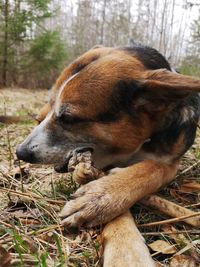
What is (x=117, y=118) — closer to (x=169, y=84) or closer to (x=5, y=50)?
(x=169, y=84)

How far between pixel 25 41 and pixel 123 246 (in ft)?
48.3

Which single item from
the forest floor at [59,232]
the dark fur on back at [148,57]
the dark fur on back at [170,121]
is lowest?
the forest floor at [59,232]

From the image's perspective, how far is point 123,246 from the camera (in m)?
1.73

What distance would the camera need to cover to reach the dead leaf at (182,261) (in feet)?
5.77

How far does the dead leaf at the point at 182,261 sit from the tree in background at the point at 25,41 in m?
13.4

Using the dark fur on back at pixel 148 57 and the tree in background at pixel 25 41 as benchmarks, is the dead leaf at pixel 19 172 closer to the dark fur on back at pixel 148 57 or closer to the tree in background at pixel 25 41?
the dark fur on back at pixel 148 57

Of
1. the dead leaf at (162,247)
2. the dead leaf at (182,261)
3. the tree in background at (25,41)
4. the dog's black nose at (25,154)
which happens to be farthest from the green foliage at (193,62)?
the dead leaf at (182,261)

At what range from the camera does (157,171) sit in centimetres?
256

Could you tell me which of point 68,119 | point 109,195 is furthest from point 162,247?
point 68,119

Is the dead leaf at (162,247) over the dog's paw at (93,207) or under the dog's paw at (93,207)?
under

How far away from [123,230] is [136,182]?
45 centimetres

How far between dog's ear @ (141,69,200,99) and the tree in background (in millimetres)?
12187

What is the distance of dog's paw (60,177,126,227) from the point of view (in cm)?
199

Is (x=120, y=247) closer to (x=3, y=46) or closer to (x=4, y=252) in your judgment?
(x=4, y=252)
